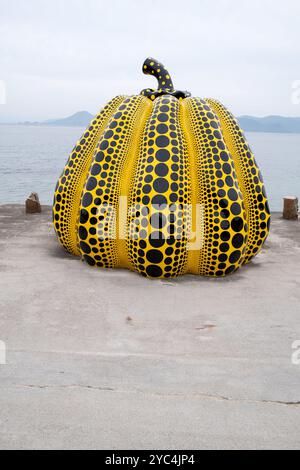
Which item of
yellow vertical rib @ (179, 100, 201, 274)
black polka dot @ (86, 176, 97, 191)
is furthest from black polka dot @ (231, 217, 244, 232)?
black polka dot @ (86, 176, 97, 191)

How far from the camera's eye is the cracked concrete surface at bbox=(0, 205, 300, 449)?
363 cm

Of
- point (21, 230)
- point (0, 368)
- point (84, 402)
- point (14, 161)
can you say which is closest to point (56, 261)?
point (21, 230)

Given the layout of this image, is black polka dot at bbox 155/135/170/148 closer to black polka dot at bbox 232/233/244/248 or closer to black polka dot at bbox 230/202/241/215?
black polka dot at bbox 230/202/241/215

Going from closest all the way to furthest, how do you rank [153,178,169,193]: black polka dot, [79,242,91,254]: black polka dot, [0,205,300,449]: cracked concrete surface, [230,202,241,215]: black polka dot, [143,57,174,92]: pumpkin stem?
[0,205,300,449]: cracked concrete surface
[153,178,169,193]: black polka dot
[230,202,241,215]: black polka dot
[79,242,91,254]: black polka dot
[143,57,174,92]: pumpkin stem

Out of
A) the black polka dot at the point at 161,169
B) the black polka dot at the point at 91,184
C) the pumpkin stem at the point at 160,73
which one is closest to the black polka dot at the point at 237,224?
the black polka dot at the point at 161,169

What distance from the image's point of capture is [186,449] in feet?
11.3

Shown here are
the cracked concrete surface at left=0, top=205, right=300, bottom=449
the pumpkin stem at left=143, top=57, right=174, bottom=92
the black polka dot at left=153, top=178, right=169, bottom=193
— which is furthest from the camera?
the pumpkin stem at left=143, top=57, right=174, bottom=92

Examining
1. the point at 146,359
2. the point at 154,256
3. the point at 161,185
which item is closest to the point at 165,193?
the point at 161,185

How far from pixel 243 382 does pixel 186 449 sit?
1045 millimetres

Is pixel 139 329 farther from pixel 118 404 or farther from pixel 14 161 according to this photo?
pixel 14 161

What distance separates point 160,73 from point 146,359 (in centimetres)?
549

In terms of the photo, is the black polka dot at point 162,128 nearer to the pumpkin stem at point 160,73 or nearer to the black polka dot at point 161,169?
the black polka dot at point 161,169

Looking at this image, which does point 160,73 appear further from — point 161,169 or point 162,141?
point 161,169

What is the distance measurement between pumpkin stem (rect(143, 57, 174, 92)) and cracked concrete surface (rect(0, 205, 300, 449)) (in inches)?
138
